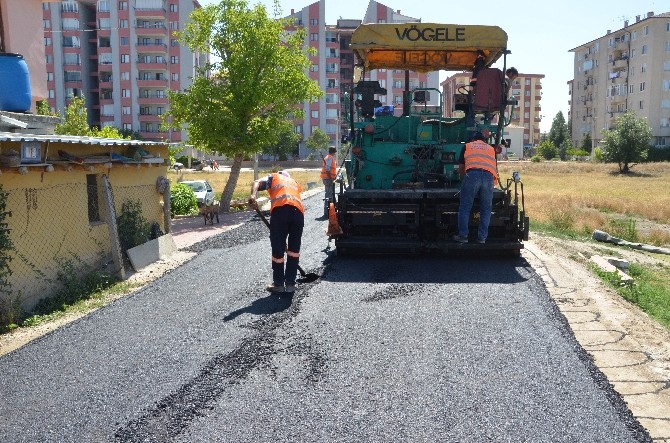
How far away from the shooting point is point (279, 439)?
378 cm

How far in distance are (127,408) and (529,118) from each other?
384 feet

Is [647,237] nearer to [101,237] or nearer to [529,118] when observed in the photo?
[101,237]

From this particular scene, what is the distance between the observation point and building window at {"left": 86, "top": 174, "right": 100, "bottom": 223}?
9.67 metres

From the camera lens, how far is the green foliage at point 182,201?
2027 centimetres

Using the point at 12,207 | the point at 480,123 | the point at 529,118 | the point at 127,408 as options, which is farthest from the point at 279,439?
the point at 529,118

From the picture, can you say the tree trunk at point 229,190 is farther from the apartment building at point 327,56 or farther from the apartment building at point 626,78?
the apartment building at point 626,78

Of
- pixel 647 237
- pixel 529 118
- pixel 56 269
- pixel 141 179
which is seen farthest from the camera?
pixel 529 118

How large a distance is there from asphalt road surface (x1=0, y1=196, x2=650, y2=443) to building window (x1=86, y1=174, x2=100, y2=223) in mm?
2582

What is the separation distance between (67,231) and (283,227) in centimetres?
304

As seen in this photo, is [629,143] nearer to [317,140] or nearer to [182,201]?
[317,140]

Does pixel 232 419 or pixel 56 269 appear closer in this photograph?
pixel 232 419

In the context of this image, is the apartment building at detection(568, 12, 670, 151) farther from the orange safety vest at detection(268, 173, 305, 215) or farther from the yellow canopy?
the orange safety vest at detection(268, 173, 305, 215)

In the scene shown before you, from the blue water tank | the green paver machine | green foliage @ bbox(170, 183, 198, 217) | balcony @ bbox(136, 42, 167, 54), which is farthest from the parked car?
balcony @ bbox(136, 42, 167, 54)

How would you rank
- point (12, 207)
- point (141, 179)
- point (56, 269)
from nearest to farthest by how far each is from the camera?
point (12, 207) < point (56, 269) < point (141, 179)
